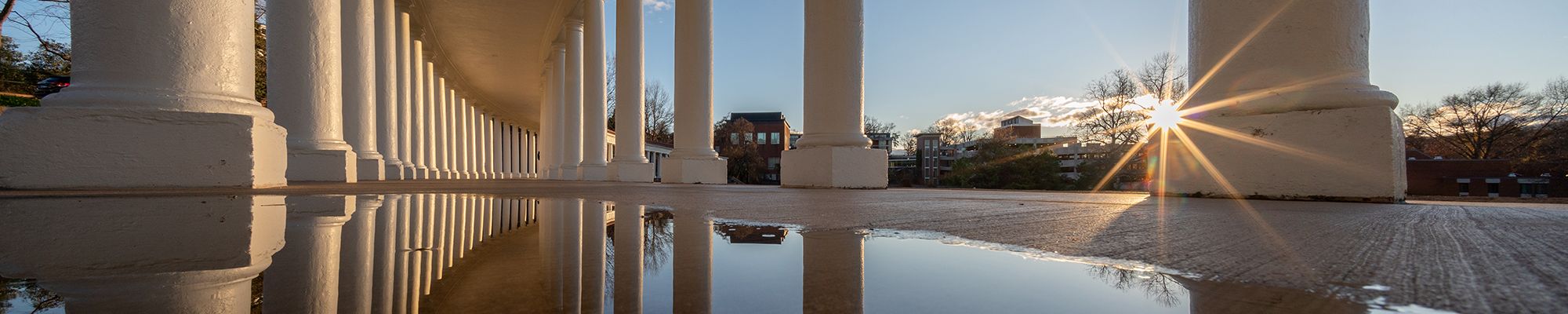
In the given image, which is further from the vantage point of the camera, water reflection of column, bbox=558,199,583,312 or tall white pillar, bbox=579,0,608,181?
tall white pillar, bbox=579,0,608,181

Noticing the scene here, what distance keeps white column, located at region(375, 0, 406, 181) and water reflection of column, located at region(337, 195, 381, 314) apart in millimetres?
13327

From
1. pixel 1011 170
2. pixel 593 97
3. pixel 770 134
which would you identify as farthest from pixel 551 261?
pixel 770 134

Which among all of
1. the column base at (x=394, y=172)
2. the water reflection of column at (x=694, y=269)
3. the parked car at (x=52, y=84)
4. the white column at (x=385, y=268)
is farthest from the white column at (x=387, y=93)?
the water reflection of column at (x=694, y=269)

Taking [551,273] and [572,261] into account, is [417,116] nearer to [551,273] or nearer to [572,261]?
[572,261]

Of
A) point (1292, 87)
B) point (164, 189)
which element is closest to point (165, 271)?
point (164, 189)

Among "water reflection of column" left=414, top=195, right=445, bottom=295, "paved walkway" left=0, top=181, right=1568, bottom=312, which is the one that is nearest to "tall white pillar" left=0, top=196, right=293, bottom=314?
"water reflection of column" left=414, top=195, right=445, bottom=295

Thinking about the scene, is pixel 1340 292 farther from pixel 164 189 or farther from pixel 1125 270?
pixel 164 189

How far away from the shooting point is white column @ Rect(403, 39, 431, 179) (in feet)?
65.4

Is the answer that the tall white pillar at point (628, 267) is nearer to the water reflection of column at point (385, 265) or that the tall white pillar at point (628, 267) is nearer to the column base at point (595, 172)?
the water reflection of column at point (385, 265)

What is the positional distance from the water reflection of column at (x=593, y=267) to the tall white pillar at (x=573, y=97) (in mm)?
19589

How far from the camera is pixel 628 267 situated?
4.44 ft

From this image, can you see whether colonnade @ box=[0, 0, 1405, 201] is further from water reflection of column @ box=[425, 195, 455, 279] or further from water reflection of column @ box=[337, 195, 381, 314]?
water reflection of column @ box=[337, 195, 381, 314]

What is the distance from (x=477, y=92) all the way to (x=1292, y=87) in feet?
131

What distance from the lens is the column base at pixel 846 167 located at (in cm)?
918
